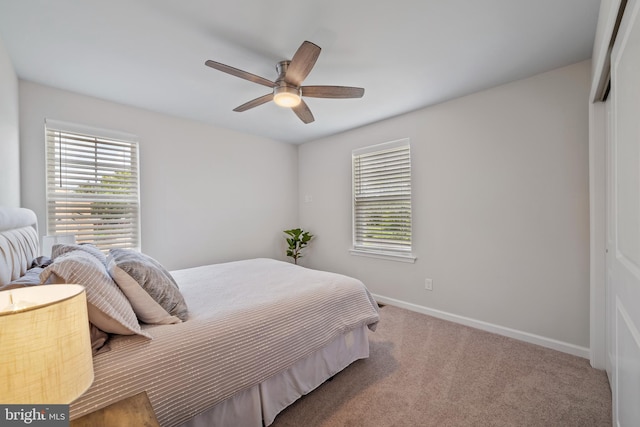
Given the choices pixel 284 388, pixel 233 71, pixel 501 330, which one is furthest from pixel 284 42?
pixel 501 330

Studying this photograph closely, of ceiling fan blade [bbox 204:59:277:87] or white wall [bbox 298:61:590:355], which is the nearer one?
ceiling fan blade [bbox 204:59:277:87]

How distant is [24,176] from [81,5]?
5.65 feet

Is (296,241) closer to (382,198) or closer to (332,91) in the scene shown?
(382,198)

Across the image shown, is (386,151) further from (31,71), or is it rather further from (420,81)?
(31,71)

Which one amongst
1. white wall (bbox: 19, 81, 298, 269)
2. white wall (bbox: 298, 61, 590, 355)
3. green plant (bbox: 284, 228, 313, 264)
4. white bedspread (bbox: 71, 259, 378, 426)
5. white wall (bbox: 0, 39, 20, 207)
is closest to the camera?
white bedspread (bbox: 71, 259, 378, 426)

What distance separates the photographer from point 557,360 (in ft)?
6.91

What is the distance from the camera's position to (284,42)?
1873mm

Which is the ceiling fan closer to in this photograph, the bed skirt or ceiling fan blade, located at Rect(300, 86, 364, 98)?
ceiling fan blade, located at Rect(300, 86, 364, 98)

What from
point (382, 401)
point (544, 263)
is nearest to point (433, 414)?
point (382, 401)

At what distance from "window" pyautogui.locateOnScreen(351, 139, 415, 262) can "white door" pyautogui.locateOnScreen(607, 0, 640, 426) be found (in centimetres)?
205

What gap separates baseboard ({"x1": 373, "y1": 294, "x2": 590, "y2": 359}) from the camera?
2186 millimetres

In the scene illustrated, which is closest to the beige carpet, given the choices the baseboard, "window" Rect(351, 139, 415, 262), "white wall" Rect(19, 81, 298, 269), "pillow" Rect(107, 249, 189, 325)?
the baseboard

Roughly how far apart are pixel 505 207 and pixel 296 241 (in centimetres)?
281

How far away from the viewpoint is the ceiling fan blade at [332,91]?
2025 mm
